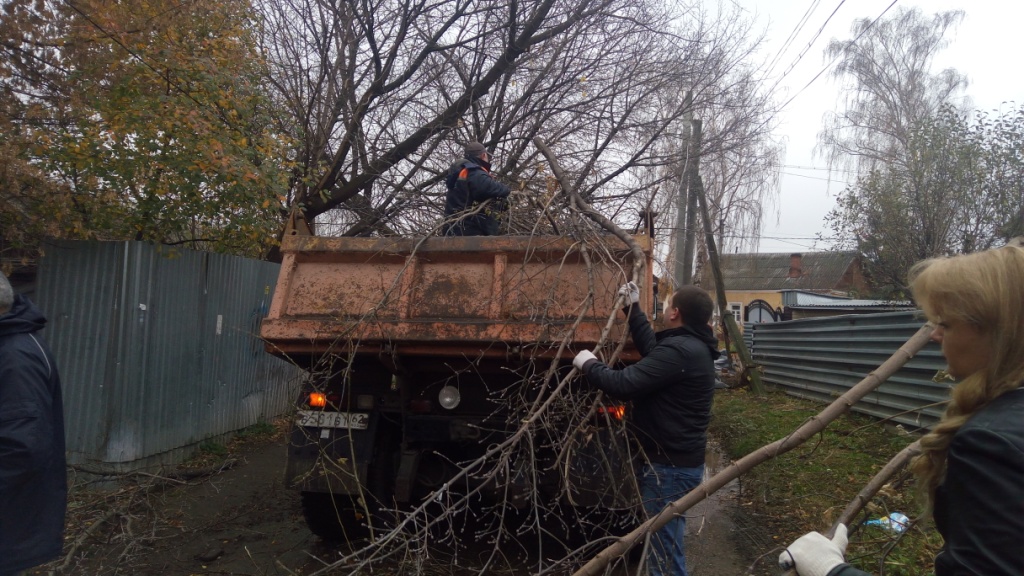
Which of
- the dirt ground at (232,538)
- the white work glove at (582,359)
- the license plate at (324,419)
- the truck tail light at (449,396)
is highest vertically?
the white work glove at (582,359)

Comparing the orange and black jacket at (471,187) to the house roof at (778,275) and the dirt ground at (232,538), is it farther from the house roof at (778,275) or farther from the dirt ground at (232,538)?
the house roof at (778,275)

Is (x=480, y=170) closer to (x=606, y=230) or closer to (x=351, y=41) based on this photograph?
(x=606, y=230)

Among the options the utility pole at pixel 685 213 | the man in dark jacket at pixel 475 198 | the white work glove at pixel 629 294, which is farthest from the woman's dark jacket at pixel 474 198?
the utility pole at pixel 685 213

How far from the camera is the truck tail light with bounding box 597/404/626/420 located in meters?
3.70

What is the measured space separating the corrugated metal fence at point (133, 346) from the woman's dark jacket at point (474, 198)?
2.05 meters

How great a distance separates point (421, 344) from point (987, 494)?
3.30 meters

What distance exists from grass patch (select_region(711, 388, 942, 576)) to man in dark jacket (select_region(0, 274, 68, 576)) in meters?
3.36

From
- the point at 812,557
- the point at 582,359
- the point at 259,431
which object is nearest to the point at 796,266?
the point at 259,431

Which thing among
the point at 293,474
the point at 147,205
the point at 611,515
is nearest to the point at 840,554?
the point at 611,515

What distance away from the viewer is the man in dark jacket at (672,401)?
334 cm

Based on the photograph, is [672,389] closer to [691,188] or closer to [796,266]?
[691,188]

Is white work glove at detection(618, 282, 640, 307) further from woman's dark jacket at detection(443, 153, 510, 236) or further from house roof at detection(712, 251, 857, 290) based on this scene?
house roof at detection(712, 251, 857, 290)

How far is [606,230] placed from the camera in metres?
4.93

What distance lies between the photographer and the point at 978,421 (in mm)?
1373
